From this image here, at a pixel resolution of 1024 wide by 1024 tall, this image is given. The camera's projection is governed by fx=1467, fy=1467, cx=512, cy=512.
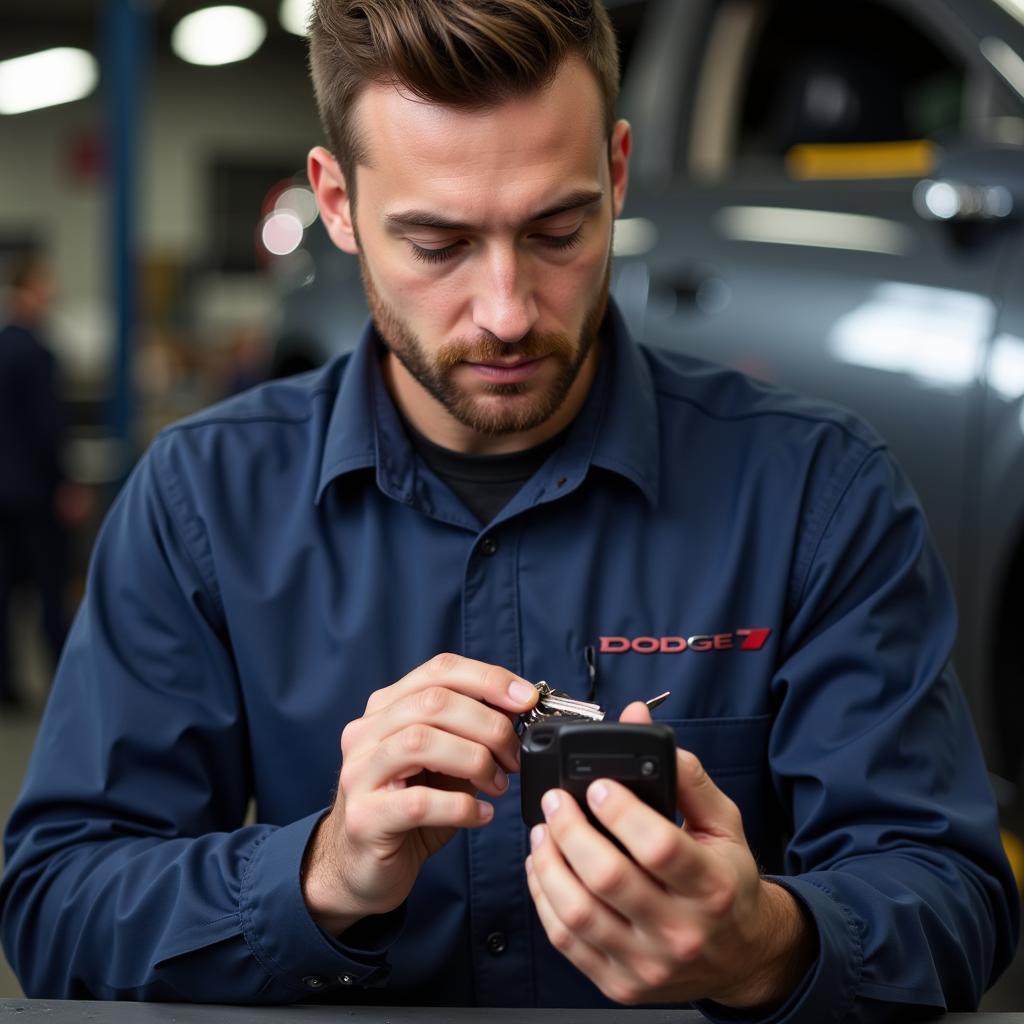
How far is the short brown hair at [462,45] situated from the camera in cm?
127

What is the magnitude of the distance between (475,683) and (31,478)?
16.1 feet

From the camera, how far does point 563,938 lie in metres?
0.90

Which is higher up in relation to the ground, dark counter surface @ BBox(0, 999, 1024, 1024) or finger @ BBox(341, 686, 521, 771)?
finger @ BBox(341, 686, 521, 771)

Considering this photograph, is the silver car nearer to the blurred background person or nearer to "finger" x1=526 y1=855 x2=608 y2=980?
"finger" x1=526 y1=855 x2=608 y2=980

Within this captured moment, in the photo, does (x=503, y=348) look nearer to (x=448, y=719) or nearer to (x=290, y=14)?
(x=448, y=719)

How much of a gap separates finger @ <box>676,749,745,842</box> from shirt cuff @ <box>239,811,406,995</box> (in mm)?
292

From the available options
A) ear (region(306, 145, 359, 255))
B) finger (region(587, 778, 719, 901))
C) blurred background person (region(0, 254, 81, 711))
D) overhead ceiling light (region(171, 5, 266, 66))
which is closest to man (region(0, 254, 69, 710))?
blurred background person (region(0, 254, 81, 711))

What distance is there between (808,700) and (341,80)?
73 centimetres

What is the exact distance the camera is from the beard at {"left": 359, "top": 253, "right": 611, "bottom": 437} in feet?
4.33

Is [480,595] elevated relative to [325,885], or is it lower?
elevated

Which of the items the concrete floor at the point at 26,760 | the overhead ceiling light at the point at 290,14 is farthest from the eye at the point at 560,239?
the overhead ceiling light at the point at 290,14

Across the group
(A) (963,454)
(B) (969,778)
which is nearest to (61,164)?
(A) (963,454)

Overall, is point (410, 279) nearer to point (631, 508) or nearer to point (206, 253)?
point (631, 508)

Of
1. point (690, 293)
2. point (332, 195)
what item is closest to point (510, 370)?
point (332, 195)
